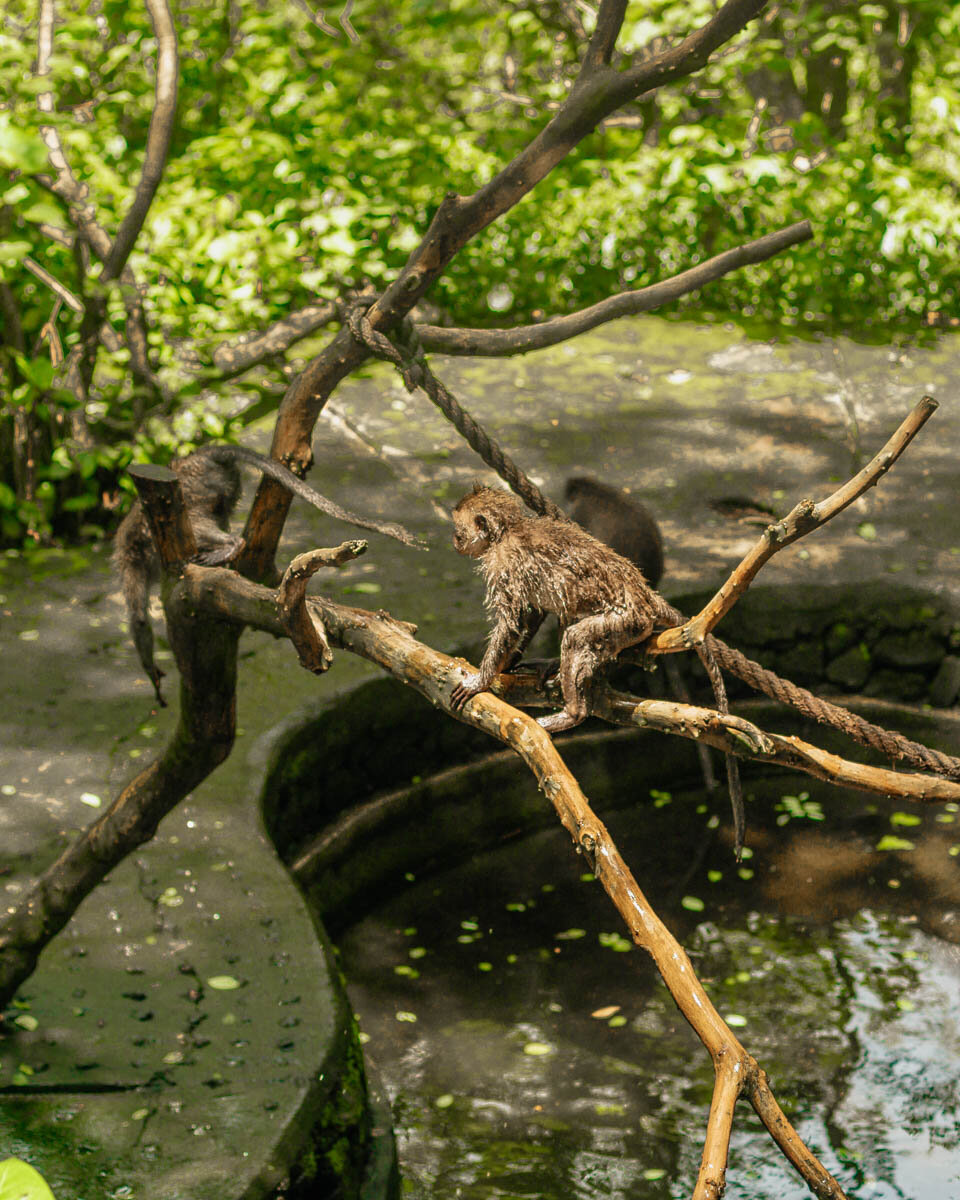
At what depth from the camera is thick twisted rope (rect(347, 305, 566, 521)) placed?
2682 mm

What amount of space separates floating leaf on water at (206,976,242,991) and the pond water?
84 centimetres

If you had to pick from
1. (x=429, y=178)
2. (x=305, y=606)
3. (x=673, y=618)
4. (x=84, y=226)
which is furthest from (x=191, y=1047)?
(x=429, y=178)

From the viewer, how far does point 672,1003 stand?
451cm

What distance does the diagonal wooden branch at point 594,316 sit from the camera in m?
2.84

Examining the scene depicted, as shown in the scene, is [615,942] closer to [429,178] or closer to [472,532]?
[472,532]

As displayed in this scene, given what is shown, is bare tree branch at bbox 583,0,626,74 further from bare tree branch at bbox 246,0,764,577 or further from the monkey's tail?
the monkey's tail

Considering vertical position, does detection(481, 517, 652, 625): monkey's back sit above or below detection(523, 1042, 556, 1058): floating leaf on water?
above

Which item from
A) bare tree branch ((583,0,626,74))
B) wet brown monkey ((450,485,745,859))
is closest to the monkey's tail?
wet brown monkey ((450,485,745,859))

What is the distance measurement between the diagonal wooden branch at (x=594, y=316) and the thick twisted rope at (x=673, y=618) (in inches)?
4.2

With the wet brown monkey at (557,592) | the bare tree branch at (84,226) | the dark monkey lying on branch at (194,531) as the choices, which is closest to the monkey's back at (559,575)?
the wet brown monkey at (557,592)

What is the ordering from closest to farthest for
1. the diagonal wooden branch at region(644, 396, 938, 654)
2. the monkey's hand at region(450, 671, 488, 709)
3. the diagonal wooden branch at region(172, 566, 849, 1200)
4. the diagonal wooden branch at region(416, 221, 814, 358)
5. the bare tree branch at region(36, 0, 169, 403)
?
the diagonal wooden branch at region(172, 566, 849, 1200) < the diagonal wooden branch at region(644, 396, 938, 654) < the monkey's hand at region(450, 671, 488, 709) < the diagonal wooden branch at region(416, 221, 814, 358) < the bare tree branch at region(36, 0, 169, 403)

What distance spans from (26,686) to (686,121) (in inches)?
304

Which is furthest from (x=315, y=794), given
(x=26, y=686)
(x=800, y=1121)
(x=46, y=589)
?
(x=800, y=1121)

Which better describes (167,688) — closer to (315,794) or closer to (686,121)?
(315,794)
